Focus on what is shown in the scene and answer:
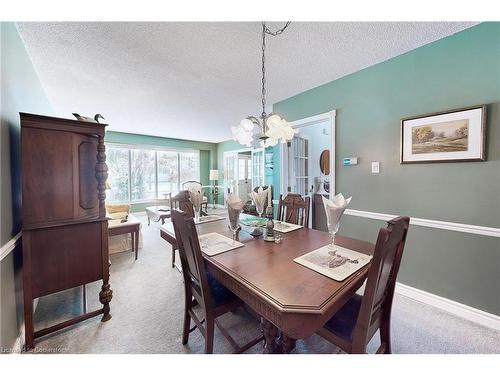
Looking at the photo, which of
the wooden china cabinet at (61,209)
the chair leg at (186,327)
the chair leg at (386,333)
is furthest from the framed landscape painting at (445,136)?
the wooden china cabinet at (61,209)

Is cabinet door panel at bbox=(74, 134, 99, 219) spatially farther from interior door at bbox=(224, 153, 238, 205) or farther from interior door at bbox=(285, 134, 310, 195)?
interior door at bbox=(224, 153, 238, 205)

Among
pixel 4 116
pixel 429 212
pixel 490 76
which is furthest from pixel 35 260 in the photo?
pixel 490 76

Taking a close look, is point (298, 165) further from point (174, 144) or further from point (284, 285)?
point (174, 144)

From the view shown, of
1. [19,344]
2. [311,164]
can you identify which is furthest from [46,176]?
[311,164]

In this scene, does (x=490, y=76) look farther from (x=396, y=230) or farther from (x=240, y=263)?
(x=240, y=263)

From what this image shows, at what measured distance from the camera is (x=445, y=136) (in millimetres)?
1864

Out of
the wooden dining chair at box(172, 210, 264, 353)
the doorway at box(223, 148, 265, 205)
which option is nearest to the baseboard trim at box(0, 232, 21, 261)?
the wooden dining chair at box(172, 210, 264, 353)

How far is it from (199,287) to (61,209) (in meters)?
1.25

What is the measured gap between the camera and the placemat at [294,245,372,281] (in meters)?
1.05

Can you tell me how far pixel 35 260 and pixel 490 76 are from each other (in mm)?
3842

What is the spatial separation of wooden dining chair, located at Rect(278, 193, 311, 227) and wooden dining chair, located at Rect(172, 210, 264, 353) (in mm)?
1072

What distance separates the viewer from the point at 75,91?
3.03 meters

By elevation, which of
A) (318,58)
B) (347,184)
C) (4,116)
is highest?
(318,58)
